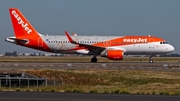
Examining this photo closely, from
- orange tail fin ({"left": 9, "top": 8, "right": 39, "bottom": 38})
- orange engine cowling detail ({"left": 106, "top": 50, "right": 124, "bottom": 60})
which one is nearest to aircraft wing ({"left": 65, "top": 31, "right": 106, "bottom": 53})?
orange engine cowling detail ({"left": 106, "top": 50, "right": 124, "bottom": 60})

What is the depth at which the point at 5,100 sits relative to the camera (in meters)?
14.9

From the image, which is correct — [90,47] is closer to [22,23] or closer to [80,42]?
[80,42]

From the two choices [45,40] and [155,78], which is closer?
[155,78]

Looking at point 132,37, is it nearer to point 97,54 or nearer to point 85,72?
point 97,54

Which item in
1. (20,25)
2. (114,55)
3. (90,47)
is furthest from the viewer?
(20,25)

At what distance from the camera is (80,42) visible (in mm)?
52688

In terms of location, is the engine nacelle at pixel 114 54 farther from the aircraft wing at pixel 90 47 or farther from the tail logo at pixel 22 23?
the tail logo at pixel 22 23

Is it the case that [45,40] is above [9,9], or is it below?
below

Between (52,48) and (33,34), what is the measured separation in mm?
2862

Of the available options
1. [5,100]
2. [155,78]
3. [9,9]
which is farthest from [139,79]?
[9,9]

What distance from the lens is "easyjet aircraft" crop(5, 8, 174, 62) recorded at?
51.8 metres

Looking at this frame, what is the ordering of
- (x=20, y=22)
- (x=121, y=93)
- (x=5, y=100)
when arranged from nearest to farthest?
(x=5, y=100)
(x=121, y=93)
(x=20, y=22)

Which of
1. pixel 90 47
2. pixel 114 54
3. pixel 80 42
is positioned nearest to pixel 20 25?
pixel 80 42

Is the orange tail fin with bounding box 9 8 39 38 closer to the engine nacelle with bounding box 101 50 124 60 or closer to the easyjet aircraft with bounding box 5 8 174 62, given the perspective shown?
the easyjet aircraft with bounding box 5 8 174 62
